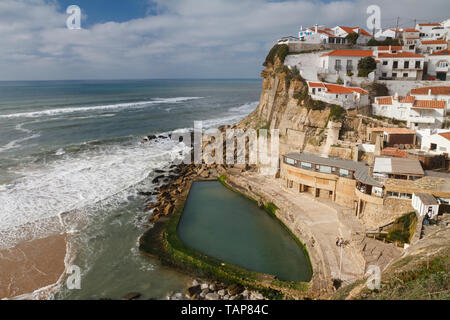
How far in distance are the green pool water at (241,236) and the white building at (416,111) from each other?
644 inches

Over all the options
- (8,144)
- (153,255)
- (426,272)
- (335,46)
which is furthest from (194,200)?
(8,144)

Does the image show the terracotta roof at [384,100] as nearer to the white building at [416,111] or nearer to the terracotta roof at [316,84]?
the white building at [416,111]

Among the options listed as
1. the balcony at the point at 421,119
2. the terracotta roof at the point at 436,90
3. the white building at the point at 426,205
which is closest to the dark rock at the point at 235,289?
the white building at the point at 426,205

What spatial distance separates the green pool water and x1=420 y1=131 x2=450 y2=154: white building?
13.1 metres

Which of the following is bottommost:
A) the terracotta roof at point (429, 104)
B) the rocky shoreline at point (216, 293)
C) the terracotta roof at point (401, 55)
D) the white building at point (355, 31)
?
the rocky shoreline at point (216, 293)

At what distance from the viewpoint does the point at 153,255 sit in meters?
19.6

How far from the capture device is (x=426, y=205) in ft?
54.5

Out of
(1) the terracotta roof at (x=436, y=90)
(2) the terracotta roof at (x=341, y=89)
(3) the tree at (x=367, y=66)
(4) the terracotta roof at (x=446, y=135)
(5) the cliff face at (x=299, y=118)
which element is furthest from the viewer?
(3) the tree at (x=367, y=66)

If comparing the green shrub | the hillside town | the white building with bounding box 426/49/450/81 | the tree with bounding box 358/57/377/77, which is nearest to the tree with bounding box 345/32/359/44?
the hillside town

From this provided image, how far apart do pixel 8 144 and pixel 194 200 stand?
3545cm

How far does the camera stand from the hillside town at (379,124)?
62.7 ft

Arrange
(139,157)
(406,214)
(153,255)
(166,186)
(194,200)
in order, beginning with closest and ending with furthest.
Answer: (406,214), (153,255), (194,200), (166,186), (139,157)

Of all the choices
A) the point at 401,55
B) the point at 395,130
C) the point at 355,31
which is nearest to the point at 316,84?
the point at 395,130
